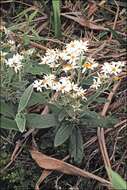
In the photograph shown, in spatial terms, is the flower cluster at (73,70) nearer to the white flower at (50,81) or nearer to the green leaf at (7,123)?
the white flower at (50,81)

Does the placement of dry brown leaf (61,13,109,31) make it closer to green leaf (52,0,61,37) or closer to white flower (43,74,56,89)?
green leaf (52,0,61,37)

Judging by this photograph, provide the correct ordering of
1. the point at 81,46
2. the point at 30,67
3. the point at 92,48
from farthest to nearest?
the point at 92,48 < the point at 30,67 < the point at 81,46

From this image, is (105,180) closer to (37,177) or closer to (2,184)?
(37,177)

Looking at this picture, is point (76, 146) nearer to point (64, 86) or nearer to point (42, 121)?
point (42, 121)

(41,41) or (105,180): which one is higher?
(41,41)

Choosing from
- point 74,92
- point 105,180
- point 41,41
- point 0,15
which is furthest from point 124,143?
point 0,15

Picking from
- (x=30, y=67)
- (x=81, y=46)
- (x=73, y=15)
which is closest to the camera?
(x=81, y=46)

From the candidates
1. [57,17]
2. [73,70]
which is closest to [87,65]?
[73,70]

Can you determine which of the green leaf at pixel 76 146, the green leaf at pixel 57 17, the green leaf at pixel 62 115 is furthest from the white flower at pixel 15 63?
the green leaf at pixel 57 17
